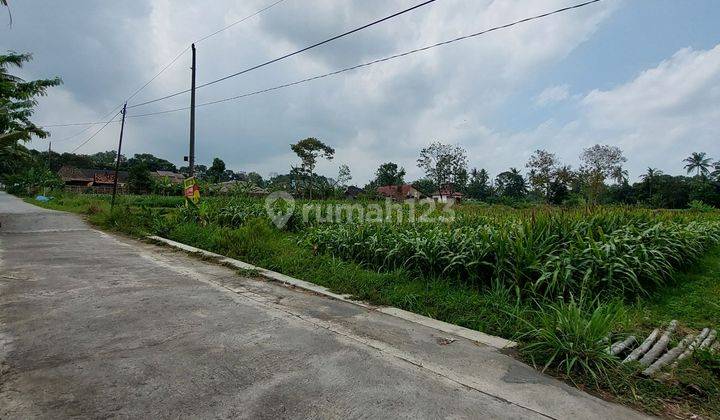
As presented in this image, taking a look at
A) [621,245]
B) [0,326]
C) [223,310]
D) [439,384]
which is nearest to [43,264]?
[0,326]

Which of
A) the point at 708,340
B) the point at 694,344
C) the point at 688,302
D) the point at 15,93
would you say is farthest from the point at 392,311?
the point at 15,93

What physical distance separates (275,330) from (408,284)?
209cm

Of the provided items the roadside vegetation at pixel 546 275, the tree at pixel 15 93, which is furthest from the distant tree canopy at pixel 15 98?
the roadside vegetation at pixel 546 275

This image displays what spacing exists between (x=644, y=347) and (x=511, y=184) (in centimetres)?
6381

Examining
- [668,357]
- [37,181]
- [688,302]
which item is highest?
[37,181]

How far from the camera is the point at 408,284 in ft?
16.6

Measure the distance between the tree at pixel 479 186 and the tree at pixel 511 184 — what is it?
6.64 feet

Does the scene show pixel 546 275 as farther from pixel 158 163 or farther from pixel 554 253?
pixel 158 163

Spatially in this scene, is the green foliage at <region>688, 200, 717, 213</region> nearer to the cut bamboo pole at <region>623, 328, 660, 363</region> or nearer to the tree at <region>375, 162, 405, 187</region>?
the cut bamboo pole at <region>623, 328, 660, 363</region>

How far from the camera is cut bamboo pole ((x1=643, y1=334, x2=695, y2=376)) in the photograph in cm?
280

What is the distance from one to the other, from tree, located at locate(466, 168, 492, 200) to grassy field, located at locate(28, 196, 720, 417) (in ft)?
189

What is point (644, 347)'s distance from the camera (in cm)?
314

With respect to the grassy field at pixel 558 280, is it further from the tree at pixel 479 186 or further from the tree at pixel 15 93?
the tree at pixel 479 186

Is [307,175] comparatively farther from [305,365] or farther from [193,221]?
[305,365]
